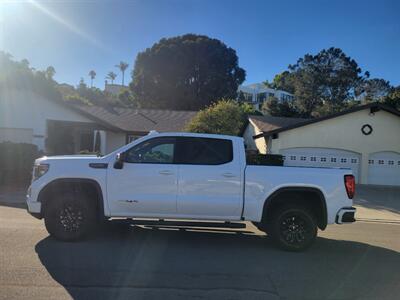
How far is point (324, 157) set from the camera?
24.3 metres

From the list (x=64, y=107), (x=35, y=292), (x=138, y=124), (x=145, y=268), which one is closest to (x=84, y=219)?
(x=145, y=268)

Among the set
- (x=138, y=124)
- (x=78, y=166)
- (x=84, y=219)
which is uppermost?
(x=138, y=124)

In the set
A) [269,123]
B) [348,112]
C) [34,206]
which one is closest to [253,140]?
[269,123]

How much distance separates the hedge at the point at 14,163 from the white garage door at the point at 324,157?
45.9ft

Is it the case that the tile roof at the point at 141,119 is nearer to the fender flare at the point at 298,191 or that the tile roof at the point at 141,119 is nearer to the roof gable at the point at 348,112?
the roof gable at the point at 348,112

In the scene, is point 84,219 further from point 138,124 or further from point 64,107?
point 138,124

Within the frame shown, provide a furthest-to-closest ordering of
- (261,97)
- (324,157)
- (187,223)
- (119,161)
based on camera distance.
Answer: (261,97) < (324,157) < (187,223) < (119,161)

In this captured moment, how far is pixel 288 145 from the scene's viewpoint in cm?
2422

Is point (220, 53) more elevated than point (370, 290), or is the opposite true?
point (220, 53)

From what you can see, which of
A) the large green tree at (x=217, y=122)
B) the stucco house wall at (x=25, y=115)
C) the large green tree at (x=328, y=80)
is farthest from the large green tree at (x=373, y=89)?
the stucco house wall at (x=25, y=115)

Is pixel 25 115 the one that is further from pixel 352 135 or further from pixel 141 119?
pixel 352 135

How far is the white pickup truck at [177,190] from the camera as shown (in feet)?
23.4

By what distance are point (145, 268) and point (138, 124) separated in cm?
2311

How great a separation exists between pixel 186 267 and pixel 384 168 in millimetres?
21095
